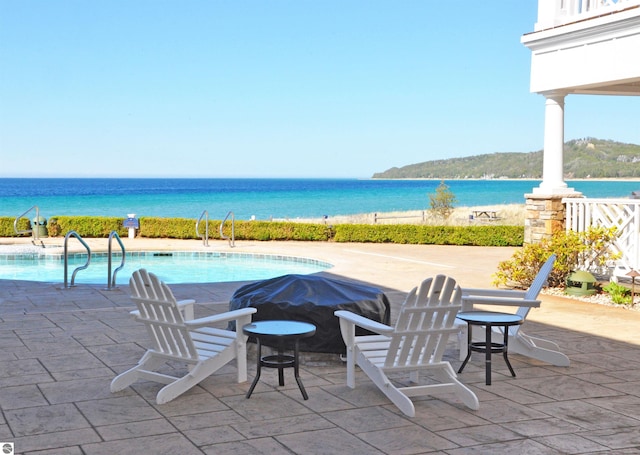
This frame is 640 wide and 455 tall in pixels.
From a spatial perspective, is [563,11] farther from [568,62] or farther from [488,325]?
[488,325]

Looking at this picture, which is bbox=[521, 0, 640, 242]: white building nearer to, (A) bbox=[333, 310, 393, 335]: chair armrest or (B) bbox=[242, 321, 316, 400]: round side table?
(A) bbox=[333, 310, 393, 335]: chair armrest

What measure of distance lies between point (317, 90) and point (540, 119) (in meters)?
21.4

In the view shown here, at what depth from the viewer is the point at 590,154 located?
91.0 m

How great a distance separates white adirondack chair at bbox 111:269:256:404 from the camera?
16.5ft

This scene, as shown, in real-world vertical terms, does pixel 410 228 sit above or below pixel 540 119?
below

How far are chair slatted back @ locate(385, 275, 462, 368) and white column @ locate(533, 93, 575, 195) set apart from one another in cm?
630

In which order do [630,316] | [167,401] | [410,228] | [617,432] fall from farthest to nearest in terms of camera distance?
[410,228] → [630,316] → [167,401] → [617,432]

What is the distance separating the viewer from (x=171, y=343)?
5199 millimetres

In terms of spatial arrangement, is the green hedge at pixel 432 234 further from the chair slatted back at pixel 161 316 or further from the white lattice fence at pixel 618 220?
the chair slatted back at pixel 161 316

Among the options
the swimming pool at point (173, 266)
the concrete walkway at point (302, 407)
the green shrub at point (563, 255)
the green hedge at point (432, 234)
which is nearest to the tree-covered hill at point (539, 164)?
the green hedge at point (432, 234)

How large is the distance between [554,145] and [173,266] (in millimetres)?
8545

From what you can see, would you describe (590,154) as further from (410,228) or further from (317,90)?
(410,228)

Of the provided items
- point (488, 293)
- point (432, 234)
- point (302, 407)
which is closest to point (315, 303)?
point (302, 407)

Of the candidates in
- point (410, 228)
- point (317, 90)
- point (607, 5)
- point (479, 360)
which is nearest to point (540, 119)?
point (317, 90)
